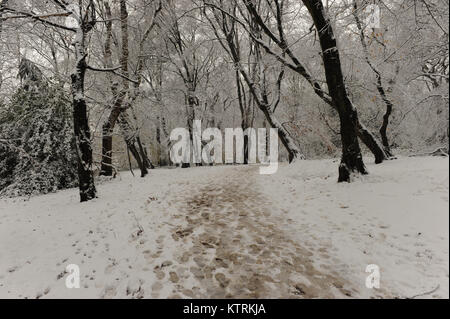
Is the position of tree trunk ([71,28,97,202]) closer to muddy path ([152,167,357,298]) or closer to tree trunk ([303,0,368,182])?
muddy path ([152,167,357,298])

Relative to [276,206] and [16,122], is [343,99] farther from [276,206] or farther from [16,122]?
[16,122]

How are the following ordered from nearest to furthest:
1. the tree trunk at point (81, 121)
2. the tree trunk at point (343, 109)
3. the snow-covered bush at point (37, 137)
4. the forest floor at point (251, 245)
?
the forest floor at point (251, 245) < the tree trunk at point (343, 109) < the tree trunk at point (81, 121) < the snow-covered bush at point (37, 137)

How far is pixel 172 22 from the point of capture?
15.5m

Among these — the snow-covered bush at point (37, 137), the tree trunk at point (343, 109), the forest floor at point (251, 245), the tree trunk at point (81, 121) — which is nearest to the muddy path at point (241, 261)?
the forest floor at point (251, 245)

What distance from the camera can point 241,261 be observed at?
3500 mm

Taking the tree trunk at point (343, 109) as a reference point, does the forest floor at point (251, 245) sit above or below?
below

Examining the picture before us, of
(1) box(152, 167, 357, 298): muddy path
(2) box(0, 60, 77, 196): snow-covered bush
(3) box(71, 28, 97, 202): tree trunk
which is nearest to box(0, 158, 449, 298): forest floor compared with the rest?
(1) box(152, 167, 357, 298): muddy path

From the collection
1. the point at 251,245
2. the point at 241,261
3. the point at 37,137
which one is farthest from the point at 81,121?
the point at 241,261

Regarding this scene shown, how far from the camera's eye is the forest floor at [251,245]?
2785mm

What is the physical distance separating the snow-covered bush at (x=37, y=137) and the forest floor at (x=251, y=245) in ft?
13.7

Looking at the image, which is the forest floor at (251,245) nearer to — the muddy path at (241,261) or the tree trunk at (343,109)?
the muddy path at (241,261)

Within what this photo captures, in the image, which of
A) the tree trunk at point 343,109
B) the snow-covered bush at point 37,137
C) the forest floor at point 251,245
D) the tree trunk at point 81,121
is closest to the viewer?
the forest floor at point 251,245

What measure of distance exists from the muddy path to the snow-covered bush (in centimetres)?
820
